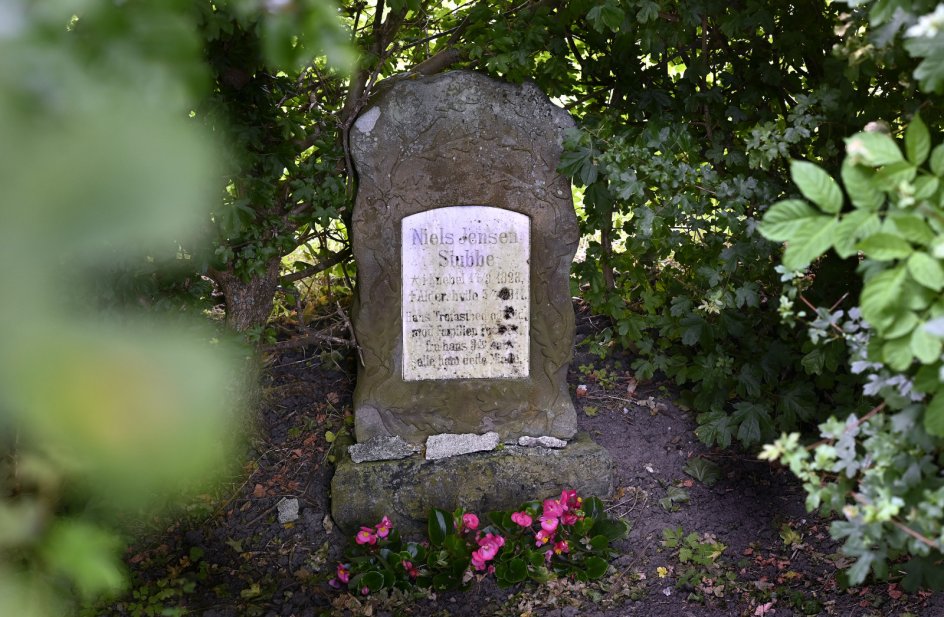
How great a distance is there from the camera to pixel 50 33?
0.54 metres

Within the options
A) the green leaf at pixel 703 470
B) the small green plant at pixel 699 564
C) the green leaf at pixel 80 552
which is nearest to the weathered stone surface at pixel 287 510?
the small green plant at pixel 699 564

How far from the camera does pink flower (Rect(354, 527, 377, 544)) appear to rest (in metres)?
3.34

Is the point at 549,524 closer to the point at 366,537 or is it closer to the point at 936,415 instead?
the point at 366,537

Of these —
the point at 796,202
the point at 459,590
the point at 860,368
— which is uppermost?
the point at 796,202

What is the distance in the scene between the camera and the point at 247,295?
12.1 feet

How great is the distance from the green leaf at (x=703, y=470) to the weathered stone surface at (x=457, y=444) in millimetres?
897

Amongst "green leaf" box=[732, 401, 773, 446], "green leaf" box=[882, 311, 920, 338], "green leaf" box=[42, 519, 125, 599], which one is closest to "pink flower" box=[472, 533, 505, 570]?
"green leaf" box=[732, 401, 773, 446]

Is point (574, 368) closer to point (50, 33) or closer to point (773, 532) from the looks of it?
point (773, 532)

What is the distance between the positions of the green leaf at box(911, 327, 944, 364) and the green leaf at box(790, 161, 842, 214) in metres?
0.25

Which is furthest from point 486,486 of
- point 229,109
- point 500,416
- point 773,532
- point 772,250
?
point 229,109

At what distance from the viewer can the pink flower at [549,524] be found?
3.33 meters

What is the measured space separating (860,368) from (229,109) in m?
2.40

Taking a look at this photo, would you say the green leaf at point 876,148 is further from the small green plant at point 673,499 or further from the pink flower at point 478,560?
the small green plant at point 673,499

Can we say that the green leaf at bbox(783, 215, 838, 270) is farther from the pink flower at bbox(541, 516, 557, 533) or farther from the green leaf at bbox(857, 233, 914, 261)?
the pink flower at bbox(541, 516, 557, 533)
